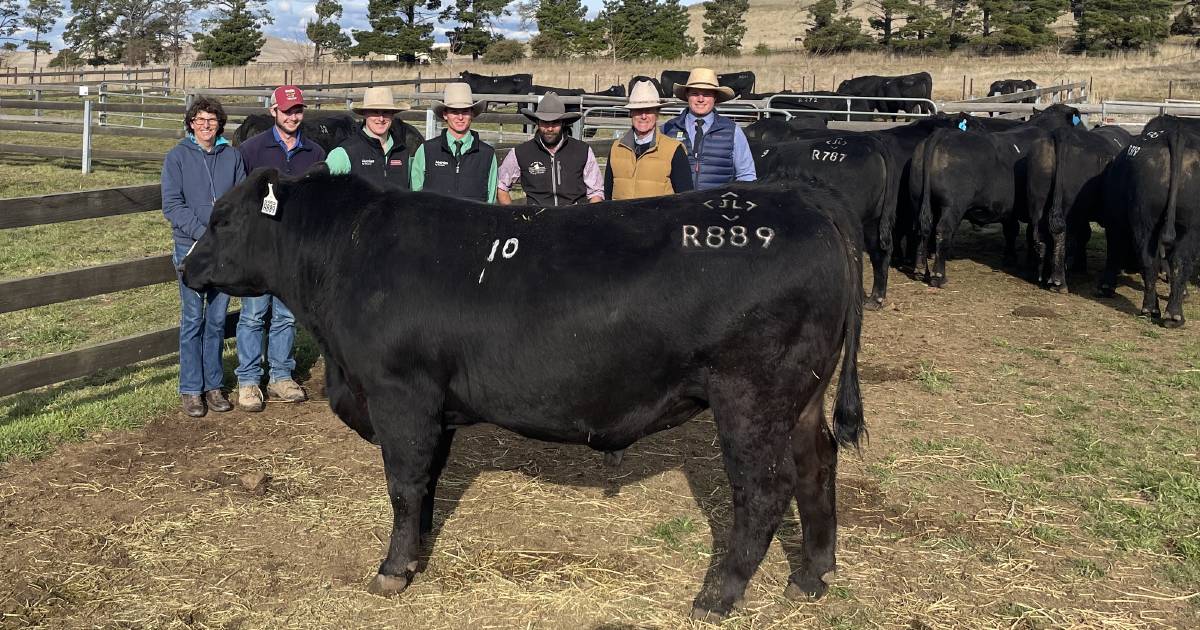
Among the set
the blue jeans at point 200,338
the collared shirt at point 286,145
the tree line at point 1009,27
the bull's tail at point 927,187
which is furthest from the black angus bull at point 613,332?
the tree line at point 1009,27

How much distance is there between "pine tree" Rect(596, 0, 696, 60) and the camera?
195ft

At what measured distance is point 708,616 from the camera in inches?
156

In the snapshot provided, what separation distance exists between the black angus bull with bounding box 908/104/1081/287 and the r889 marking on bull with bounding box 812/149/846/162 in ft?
4.18

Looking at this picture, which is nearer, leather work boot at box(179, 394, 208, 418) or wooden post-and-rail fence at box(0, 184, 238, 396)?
wooden post-and-rail fence at box(0, 184, 238, 396)

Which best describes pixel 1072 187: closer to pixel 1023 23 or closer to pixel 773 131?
pixel 773 131

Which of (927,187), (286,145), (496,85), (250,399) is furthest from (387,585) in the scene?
(496,85)

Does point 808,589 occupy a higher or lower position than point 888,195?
lower

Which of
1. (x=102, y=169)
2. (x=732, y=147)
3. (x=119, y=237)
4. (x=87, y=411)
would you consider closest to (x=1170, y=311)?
(x=732, y=147)

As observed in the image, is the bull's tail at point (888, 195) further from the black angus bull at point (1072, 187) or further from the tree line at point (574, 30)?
the tree line at point (574, 30)

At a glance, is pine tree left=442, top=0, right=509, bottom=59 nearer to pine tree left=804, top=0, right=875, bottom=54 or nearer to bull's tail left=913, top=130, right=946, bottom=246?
pine tree left=804, top=0, right=875, bottom=54

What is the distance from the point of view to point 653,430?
404 cm

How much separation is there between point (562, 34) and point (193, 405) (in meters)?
59.5

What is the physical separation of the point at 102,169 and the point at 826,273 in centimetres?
1850

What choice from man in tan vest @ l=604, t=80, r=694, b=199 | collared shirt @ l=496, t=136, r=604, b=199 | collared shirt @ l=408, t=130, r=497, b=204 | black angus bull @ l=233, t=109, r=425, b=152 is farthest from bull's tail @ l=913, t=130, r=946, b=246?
collared shirt @ l=408, t=130, r=497, b=204
